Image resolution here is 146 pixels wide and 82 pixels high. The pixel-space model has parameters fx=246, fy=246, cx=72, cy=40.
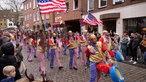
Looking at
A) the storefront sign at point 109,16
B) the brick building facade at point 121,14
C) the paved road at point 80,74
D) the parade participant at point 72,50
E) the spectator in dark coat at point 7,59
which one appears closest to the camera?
the spectator in dark coat at point 7,59

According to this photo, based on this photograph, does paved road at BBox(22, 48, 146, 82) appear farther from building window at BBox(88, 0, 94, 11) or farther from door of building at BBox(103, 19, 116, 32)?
building window at BBox(88, 0, 94, 11)

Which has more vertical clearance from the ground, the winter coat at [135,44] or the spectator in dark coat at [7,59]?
the spectator in dark coat at [7,59]

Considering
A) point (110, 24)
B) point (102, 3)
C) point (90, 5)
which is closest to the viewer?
point (110, 24)


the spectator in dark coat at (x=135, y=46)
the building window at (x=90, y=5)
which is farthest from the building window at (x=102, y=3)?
the spectator in dark coat at (x=135, y=46)

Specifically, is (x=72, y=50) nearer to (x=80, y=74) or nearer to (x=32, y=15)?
(x=80, y=74)

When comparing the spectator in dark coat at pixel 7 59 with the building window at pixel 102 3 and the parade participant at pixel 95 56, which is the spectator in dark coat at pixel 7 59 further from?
the building window at pixel 102 3

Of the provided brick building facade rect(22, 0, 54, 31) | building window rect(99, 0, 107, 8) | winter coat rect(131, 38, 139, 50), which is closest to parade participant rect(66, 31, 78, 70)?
winter coat rect(131, 38, 139, 50)

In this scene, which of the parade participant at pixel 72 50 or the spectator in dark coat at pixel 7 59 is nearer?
the spectator in dark coat at pixel 7 59

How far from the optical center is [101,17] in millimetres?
22094

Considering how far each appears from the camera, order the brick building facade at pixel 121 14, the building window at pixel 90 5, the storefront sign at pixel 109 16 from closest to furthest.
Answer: the brick building facade at pixel 121 14
the storefront sign at pixel 109 16
the building window at pixel 90 5

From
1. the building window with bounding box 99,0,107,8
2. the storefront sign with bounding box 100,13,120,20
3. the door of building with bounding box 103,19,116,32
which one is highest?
the building window with bounding box 99,0,107,8

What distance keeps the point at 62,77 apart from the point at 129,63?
4.85 meters

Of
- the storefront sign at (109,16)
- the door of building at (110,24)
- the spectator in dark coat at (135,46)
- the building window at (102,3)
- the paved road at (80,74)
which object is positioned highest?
the building window at (102,3)

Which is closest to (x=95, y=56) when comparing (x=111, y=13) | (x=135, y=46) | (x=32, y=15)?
(x=135, y=46)
